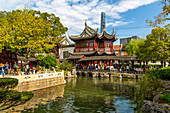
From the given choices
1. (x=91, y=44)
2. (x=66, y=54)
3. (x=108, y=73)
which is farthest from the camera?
(x=66, y=54)

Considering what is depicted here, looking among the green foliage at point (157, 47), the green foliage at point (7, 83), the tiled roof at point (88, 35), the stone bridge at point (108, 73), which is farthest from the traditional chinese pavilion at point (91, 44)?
the green foliage at point (7, 83)

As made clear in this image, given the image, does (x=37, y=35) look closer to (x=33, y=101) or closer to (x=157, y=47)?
(x=33, y=101)

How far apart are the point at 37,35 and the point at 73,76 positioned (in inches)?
422

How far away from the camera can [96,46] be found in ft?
121

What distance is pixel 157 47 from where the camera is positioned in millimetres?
19609

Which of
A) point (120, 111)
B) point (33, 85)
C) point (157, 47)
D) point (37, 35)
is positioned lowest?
point (120, 111)

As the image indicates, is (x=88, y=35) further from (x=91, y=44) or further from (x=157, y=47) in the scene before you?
(x=157, y=47)

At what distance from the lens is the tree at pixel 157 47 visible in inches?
759

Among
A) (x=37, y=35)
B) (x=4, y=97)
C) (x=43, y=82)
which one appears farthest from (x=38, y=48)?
Result: (x=4, y=97)

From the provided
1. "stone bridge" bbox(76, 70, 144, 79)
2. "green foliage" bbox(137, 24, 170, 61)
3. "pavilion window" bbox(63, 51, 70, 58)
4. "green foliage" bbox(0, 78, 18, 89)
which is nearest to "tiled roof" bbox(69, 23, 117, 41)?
"pavilion window" bbox(63, 51, 70, 58)

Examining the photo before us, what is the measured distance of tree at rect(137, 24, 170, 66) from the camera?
759 inches

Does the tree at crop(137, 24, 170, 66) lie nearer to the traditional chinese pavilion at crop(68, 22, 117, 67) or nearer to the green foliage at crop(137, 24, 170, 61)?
the green foliage at crop(137, 24, 170, 61)

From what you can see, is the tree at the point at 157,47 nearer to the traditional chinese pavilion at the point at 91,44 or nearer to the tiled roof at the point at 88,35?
the traditional chinese pavilion at the point at 91,44

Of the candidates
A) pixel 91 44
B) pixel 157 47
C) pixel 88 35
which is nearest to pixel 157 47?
pixel 157 47
